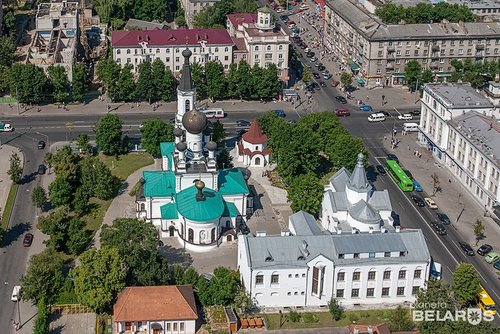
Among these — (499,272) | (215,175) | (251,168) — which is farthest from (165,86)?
(499,272)

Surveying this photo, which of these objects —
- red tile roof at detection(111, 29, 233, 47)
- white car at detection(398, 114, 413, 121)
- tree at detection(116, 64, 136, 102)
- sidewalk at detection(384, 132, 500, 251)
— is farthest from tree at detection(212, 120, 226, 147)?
white car at detection(398, 114, 413, 121)

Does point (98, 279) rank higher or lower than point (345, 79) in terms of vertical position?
lower

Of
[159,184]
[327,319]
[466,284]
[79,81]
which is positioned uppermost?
[79,81]

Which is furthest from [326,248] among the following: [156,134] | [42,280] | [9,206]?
[9,206]

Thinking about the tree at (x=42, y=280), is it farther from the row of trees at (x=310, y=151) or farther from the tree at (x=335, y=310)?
the row of trees at (x=310, y=151)

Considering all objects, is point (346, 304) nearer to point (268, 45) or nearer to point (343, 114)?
point (343, 114)

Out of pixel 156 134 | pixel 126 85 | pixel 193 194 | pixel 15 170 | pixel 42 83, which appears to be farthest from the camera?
pixel 126 85

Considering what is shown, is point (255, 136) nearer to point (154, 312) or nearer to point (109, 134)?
point (109, 134)

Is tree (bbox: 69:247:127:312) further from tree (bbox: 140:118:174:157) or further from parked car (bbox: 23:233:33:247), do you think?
tree (bbox: 140:118:174:157)
